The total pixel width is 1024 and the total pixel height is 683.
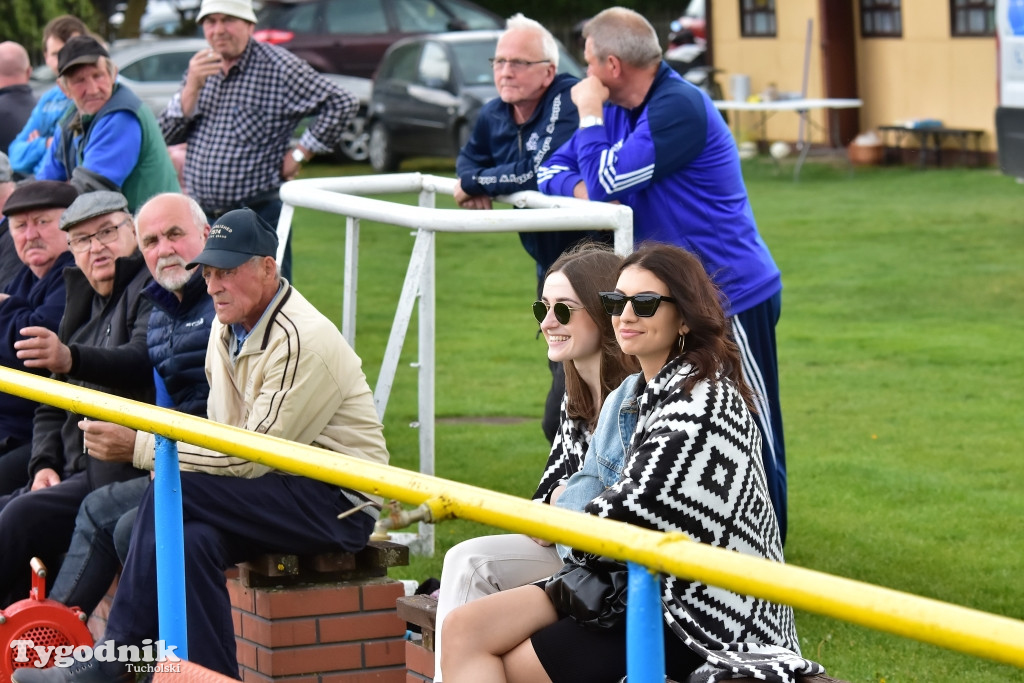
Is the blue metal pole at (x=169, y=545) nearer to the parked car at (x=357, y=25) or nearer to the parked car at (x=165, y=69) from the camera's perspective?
the parked car at (x=165, y=69)

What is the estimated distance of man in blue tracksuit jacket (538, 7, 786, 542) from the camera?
555cm

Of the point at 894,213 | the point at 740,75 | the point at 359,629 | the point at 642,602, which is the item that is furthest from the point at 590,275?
the point at 740,75

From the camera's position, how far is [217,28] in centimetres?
816

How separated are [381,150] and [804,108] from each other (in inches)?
220

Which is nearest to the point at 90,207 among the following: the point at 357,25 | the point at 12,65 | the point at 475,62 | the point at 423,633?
the point at 423,633

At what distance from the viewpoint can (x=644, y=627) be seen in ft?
8.11

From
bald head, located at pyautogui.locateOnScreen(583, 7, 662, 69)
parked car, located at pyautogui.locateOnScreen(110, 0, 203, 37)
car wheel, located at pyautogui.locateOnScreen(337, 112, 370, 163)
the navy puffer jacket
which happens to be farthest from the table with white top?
the navy puffer jacket

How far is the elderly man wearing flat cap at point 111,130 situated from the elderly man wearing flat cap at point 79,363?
5.32ft

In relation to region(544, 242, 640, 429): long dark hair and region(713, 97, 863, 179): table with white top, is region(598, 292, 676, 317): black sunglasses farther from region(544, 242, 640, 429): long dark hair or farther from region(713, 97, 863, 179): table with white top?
region(713, 97, 863, 179): table with white top

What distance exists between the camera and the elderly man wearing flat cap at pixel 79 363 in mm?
5285

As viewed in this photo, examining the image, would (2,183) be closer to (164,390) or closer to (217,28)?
(217,28)

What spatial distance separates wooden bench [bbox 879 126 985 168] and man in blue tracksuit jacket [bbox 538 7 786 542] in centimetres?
1508

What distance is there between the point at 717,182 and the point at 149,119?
324cm

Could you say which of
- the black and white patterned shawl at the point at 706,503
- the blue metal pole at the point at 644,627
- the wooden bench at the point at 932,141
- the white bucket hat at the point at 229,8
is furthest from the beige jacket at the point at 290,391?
the wooden bench at the point at 932,141
